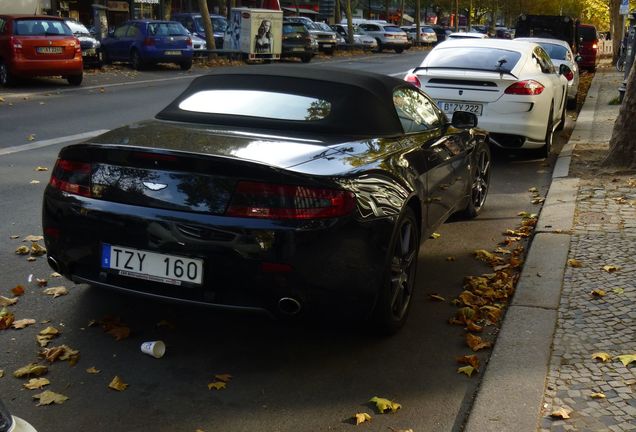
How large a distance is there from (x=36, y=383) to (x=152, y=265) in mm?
779

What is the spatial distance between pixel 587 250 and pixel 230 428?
372 centimetres

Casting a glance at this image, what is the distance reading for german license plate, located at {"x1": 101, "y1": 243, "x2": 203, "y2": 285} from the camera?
4094 mm

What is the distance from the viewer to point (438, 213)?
5789 mm

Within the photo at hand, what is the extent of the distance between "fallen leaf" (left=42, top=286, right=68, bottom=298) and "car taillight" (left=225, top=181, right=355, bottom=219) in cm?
178

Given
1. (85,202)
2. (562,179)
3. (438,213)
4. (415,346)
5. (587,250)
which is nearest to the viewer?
(85,202)

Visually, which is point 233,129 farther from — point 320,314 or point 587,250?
point 587,250

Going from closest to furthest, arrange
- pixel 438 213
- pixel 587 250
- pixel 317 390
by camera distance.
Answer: pixel 317 390 → pixel 438 213 → pixel 587 250

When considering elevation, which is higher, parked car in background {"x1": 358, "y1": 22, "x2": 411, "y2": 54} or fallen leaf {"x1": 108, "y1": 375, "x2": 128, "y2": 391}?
parked car in background {"x1": 358, "y1": 22, "x2": 411, "y2": 54}

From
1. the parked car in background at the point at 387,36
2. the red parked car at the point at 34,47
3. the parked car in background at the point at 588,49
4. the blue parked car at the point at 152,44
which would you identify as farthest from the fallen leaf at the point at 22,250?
the parked car in background at the point at 387,36

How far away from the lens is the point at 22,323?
186 inches

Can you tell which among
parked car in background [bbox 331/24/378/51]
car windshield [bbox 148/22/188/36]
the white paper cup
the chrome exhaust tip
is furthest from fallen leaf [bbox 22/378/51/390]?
parked car in background [bbox 331/24/378/51]

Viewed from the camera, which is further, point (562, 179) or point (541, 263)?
point (562, 179)

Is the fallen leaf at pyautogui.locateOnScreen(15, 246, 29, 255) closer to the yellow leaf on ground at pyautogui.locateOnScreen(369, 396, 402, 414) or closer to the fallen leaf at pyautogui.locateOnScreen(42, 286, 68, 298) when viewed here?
the fallen leaf at pyautogui.locateOnScreen(42, 286, 68, 298)

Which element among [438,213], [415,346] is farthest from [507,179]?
[415,346]
